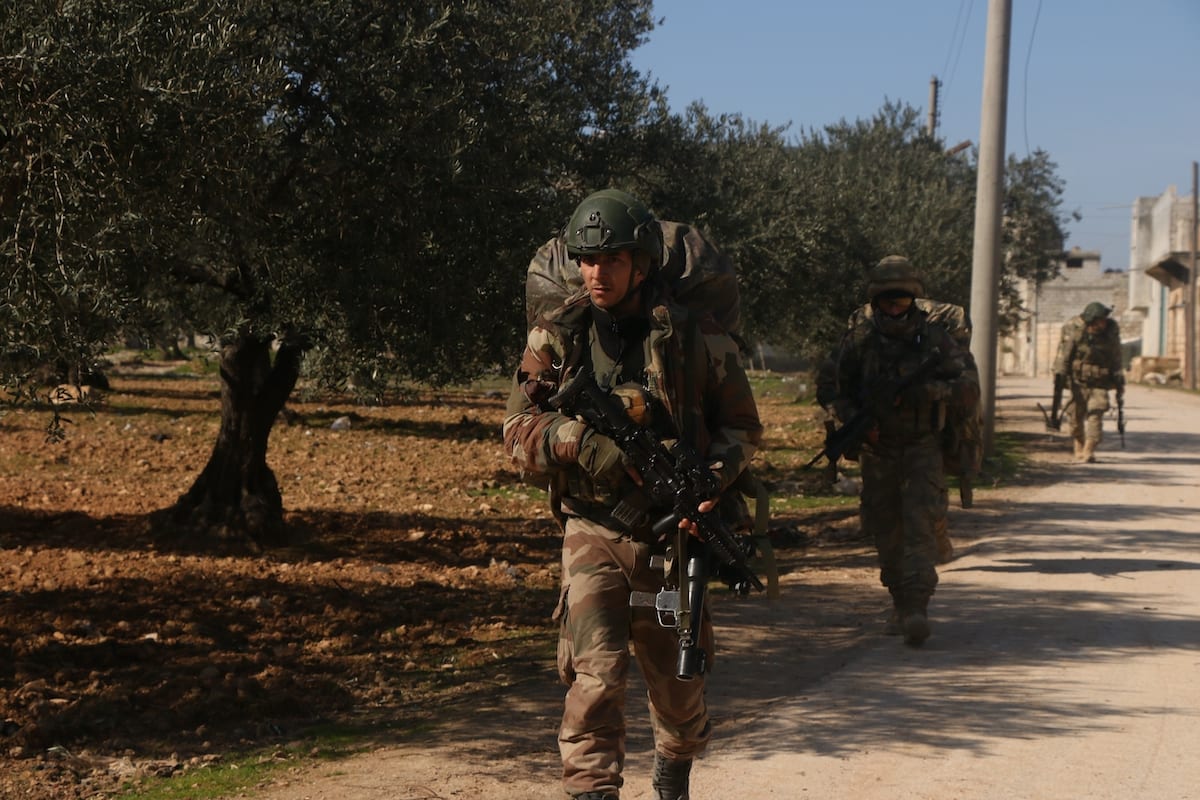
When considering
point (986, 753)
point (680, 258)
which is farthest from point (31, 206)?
point (986, 753)

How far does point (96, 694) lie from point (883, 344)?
463 centimetres

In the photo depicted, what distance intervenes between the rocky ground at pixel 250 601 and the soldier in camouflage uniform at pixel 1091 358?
3.89 meters

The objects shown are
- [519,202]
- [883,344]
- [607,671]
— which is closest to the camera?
[607,671]

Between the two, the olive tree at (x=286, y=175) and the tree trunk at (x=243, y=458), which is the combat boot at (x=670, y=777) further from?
the tree trunk at (x=243, y=458)

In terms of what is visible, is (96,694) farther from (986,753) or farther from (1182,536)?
(1182,536)

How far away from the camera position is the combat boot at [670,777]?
4266 mm

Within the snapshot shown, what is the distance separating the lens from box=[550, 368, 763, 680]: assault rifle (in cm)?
396

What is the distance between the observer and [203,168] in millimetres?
6242

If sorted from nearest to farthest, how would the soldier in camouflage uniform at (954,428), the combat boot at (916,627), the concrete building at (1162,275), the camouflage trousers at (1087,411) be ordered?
the combat boot at (916,627), the soldier in camouflage uniform at (954,428), the camouflage trousers at (1087,411), the concrete building at (1162,275)

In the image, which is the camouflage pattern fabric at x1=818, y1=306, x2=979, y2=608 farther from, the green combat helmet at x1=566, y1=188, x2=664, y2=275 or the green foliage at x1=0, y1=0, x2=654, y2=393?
the green combat helmet at x1=566, y1=188, x2=664, y2=275

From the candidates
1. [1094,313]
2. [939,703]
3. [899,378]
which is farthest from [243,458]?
[1094,313]

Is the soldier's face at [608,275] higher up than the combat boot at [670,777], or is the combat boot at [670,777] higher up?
the soldier's face at [608,275]

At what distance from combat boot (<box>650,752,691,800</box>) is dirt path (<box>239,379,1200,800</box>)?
0.38 metres

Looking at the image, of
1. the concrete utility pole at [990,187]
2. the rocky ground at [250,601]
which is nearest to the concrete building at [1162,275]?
the concrete utility pole at [990,187]
